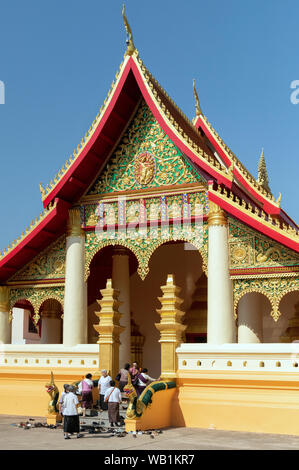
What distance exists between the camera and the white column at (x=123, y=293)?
1425 centimetres

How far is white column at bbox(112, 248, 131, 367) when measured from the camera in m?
14.2

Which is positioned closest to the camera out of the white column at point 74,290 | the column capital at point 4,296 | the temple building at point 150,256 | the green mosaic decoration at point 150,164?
the temple building at point 150,256

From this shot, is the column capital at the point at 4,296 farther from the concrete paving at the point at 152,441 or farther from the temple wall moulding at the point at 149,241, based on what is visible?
the concrete paving at the point at 152,441

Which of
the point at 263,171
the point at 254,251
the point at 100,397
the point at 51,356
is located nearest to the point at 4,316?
the point at 51,356

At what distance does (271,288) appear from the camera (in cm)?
1127

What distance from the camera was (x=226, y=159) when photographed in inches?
626

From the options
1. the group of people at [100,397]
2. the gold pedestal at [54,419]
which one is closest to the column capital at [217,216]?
the group of people at [100,397]

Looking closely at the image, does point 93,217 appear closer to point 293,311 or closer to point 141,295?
point 141,295

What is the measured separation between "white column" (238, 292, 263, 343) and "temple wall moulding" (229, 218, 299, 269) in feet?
3.57

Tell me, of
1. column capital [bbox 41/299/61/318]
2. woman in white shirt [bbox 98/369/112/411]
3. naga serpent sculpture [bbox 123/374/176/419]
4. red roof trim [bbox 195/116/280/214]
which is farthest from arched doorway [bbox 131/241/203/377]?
naga serpent sculpture [bbox 123/374/176/419]

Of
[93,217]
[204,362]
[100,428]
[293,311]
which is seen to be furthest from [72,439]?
[293,311]

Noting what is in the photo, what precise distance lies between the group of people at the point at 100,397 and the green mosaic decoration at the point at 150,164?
3845 mm

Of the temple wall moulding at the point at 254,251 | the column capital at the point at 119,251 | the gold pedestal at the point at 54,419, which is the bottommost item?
the gold pedestal at the point at 54,419

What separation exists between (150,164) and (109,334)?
11.7ft
